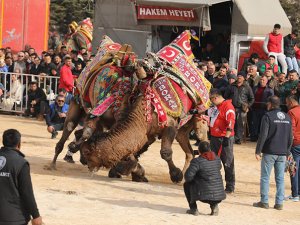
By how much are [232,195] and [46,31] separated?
18.9 metres

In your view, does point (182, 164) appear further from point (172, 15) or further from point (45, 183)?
point (172, 15)

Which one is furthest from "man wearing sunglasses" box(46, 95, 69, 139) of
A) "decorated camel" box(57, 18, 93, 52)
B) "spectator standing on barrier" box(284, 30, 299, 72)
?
"decorated camel" box(57, 18, 93, 52)

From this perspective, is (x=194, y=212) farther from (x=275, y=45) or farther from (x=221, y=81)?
(x=275, y=45)

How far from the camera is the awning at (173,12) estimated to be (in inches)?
904

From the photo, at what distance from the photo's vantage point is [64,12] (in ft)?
156

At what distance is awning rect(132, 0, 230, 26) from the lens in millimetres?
22953

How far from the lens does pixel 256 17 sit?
23781 mm

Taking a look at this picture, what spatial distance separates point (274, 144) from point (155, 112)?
2068mm

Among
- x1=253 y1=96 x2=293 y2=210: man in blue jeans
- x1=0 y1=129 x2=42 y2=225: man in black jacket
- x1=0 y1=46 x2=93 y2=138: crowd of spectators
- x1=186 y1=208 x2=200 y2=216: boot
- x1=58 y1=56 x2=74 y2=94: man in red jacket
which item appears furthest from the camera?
x1=0 y1=46 x2=93 y2=138: crowd of spectators

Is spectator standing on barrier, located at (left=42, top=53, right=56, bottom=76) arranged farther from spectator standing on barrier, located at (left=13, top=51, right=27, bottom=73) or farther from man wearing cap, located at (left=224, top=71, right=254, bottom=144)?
man wearing cap, located at (left=224, top=71, right=254, bottom=144)

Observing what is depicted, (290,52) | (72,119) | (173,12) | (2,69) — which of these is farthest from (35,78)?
(72,119)

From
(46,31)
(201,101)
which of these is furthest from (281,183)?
(46,31)

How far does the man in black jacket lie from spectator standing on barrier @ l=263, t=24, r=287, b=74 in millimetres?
15389

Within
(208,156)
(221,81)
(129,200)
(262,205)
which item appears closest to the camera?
(208,156)
